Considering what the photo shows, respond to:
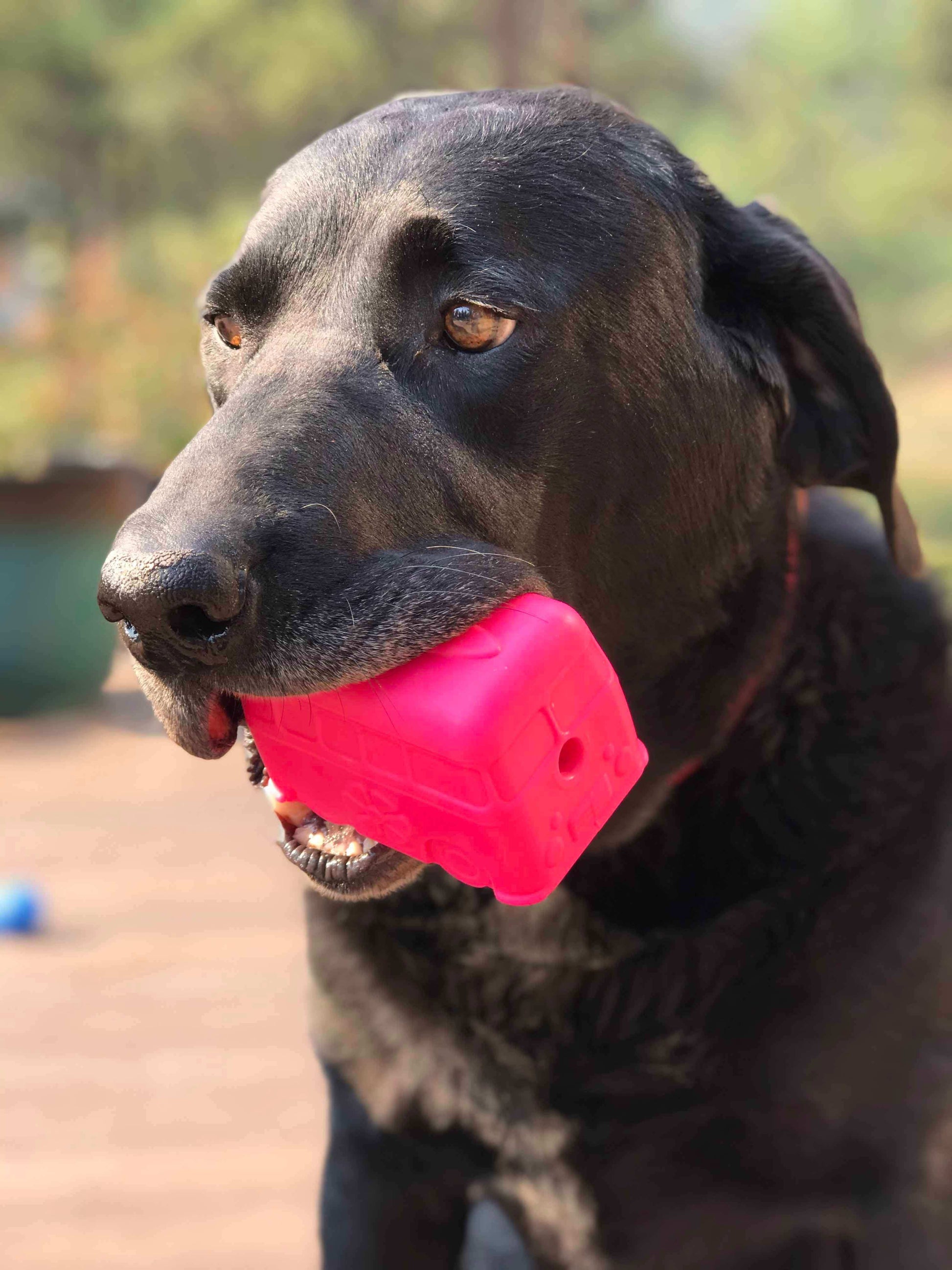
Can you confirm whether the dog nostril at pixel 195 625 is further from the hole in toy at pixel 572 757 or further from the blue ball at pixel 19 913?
the blue ball at pixel 19 913

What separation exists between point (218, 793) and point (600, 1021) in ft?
8.57

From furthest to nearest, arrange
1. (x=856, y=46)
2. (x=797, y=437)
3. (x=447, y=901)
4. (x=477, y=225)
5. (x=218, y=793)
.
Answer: (x=856, y=46) → (x=218, y=793) → (x=447, y=901) → (x=797, y=437) → (x=477, y=225)

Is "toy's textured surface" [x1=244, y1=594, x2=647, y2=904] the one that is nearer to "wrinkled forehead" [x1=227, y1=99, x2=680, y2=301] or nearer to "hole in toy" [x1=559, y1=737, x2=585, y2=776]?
"hole in toy" [x1=559, y1=737, x2=585, y2=776]

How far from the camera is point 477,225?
1306mm

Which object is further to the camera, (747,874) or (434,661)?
(747,874)

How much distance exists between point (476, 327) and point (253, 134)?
5.10 meters

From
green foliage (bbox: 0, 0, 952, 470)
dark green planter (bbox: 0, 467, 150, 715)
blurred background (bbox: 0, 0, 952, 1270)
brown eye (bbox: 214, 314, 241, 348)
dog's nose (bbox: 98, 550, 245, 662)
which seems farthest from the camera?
green foliage (bbox: 0, 0, 952, 470)

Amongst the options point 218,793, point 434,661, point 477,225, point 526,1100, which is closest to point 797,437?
point 477,225

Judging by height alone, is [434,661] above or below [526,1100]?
above

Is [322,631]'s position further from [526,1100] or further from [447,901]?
[526,1100]

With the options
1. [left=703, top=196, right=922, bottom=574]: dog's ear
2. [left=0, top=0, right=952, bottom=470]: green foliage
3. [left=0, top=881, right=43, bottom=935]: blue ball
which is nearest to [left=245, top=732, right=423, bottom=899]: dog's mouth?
[left=703, top=196, right=922, bottom=574]: dog's ear

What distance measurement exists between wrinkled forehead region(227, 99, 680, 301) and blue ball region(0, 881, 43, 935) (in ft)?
7.10

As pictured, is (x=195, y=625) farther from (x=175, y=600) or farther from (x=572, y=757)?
(x=572, y=757)

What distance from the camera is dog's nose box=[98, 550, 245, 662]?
1.07m
